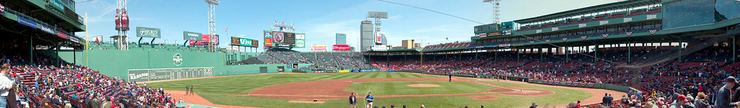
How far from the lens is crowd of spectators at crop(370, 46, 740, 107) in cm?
2425

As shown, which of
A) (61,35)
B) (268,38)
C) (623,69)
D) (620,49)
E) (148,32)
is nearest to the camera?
(61,35)

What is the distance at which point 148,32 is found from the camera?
70.2 m

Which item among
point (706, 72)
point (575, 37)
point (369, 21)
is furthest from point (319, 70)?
point (369, 21)

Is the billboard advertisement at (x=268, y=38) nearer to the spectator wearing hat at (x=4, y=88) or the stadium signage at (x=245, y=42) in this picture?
the stadium signage at (x=245, y=42)

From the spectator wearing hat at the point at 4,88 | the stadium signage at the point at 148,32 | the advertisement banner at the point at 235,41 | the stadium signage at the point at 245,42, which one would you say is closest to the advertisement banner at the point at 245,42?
the stadium signage at the point at 245,42

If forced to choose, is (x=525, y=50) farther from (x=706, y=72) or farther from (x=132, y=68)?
(x=132, y=68)

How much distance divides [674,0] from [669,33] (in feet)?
10.0

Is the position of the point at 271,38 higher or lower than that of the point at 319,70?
higher

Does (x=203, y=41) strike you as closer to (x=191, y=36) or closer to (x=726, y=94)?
(x=191, y=36)

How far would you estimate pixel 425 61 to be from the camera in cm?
8744

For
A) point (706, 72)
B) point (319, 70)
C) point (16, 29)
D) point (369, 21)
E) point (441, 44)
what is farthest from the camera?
point (369, 21)

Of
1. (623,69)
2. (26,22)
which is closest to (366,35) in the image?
(623,69)

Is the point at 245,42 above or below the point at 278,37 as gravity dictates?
below

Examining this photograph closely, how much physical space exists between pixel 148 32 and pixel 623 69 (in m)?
65.8
